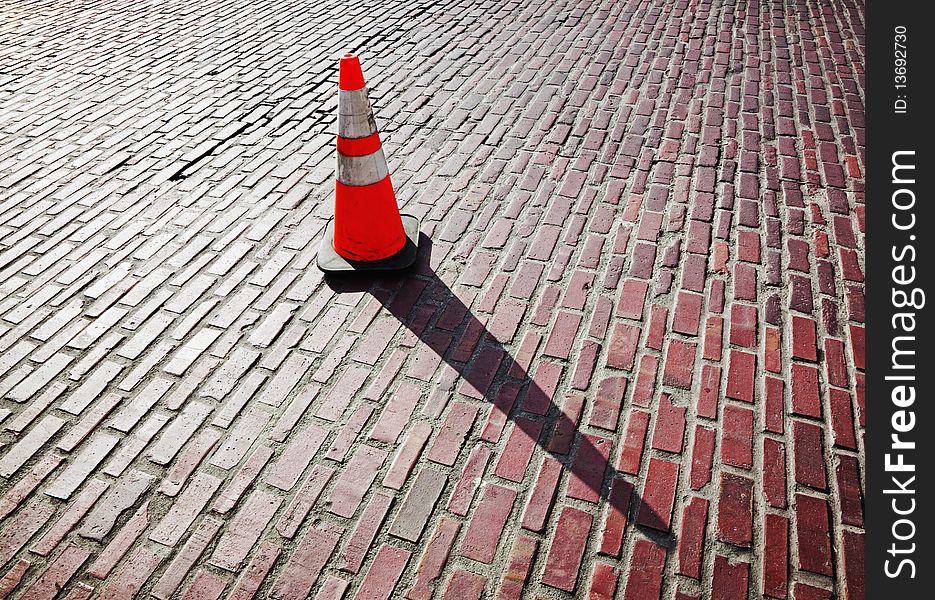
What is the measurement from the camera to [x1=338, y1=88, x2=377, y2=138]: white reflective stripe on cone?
2.99 metres

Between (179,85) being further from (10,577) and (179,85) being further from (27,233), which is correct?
(10,577)

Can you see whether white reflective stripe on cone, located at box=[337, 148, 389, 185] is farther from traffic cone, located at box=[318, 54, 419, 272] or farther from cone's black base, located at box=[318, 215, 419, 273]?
cone's black base, located at box=[318, 215, 419, 273]

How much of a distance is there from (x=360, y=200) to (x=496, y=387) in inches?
46.8

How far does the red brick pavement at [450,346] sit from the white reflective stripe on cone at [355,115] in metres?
0.68

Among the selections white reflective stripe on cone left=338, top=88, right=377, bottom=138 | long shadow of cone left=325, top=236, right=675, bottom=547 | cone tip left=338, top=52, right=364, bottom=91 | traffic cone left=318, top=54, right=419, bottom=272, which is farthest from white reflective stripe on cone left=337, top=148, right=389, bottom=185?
long shadow of cone left=325, top=236, right=675, bottom=547

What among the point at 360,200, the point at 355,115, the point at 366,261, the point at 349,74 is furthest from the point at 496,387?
the point at 349,74

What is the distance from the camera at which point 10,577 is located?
2.07 meters

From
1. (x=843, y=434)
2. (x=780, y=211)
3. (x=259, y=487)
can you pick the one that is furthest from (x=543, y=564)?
(x=780, y=211)

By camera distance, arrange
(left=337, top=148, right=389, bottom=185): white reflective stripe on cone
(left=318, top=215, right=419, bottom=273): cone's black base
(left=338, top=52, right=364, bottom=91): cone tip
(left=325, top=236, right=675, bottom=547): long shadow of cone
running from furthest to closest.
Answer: (left=318, top=215, right=419, bottom=273): cone's black base < (left=337, top=148, right=389, bottom=185): white reflective stripe on cone < (left=338, top=52, right=364, bottom=91): cone tip < (left=325, top=236, right=675, bottom=547): long shadow of cone

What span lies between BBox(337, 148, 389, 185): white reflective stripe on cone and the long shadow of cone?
46 centimetres

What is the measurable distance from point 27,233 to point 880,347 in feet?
14.1

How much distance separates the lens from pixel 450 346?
2.83m

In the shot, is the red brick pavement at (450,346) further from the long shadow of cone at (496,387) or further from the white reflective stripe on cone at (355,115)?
the white reflective stripe on cone at (355,115)

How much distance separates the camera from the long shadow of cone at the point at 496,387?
2.23 metres
